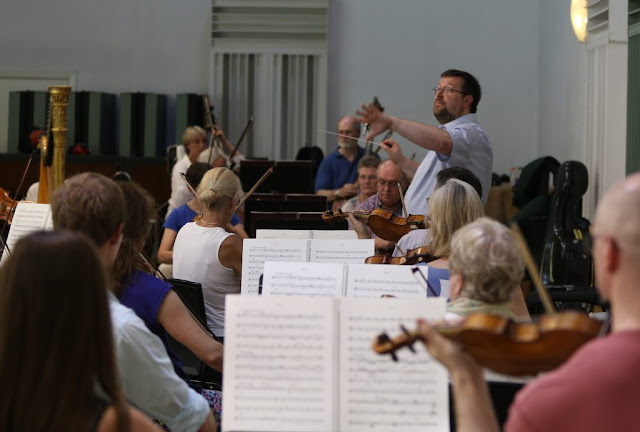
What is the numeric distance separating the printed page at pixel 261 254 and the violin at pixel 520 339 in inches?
83.3

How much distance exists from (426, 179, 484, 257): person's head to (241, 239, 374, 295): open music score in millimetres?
383

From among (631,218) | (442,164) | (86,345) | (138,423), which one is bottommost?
(138,423)

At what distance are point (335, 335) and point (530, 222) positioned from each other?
15.5 ft

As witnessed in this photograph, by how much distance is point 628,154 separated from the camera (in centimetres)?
628

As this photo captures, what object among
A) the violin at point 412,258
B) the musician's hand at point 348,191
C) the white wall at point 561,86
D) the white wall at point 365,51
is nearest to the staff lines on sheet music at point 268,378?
the violin at point 412,258

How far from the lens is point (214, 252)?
13.4 ft

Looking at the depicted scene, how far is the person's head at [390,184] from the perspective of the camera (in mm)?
5344

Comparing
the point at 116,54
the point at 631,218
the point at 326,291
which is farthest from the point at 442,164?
the point at 116,54

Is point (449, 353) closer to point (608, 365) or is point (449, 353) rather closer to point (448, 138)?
point (608, 365)

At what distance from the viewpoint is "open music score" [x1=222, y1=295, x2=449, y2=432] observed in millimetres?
2146

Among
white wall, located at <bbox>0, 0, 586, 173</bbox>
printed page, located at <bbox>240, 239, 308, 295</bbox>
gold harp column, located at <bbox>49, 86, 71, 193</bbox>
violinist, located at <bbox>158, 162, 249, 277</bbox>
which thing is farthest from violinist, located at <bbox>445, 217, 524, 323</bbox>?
white wall, located at <bbox>0, 0, 586, 173</bbox>

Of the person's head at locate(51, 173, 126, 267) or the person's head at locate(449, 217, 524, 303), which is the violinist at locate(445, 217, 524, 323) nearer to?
the person's head at locate(449, 217, 524, 303)

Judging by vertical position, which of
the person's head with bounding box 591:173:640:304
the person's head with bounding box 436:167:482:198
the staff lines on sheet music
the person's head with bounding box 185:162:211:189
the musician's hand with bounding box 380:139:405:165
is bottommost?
the staff lines on sheet music

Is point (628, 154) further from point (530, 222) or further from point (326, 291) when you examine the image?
point (326, 291)
